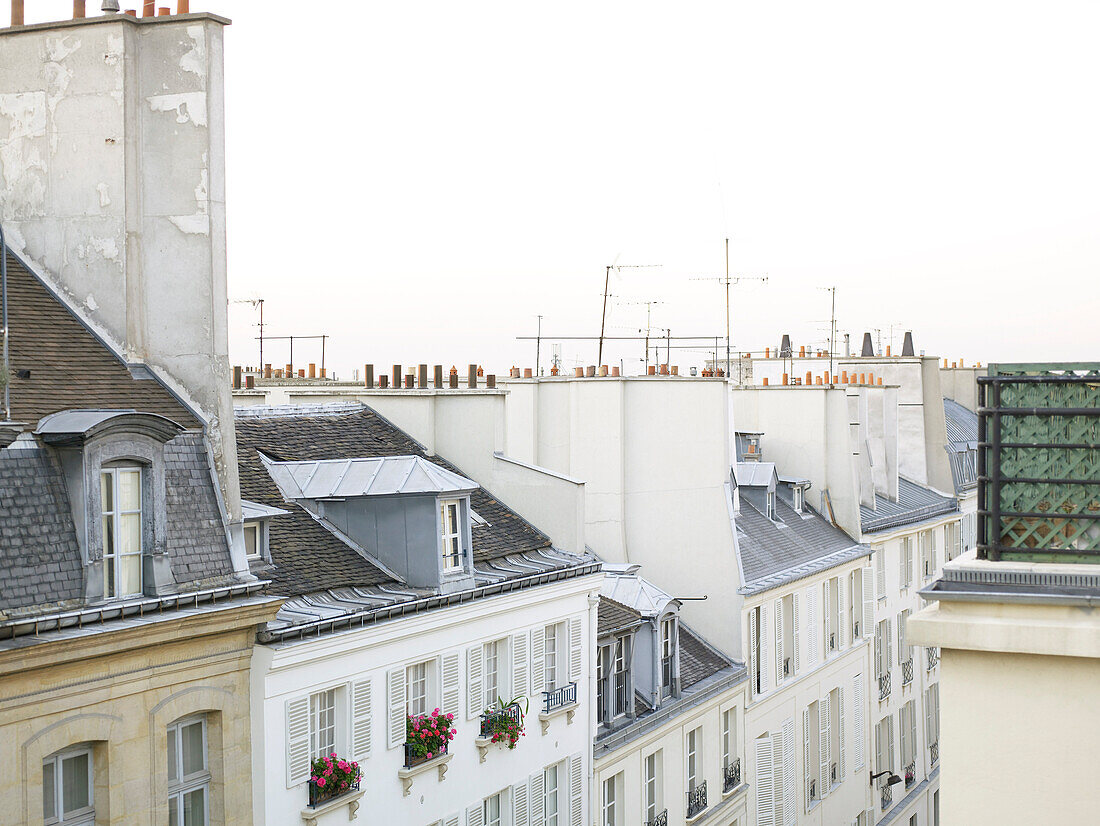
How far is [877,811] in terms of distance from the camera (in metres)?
41.3

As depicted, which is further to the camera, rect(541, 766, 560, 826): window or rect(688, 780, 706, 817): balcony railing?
rect(688, 780, 706, 817): balcony railing

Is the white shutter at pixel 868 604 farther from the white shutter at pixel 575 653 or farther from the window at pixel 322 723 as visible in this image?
the window at pixel 322 723

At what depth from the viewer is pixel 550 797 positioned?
23.4 meters

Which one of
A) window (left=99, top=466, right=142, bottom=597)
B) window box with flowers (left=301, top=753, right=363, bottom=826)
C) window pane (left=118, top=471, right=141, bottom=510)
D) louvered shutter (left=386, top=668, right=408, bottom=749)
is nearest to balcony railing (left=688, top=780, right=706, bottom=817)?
louvered shutter (left=386, top=668, right=408, bottom=749)

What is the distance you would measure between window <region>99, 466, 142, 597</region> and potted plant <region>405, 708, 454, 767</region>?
574 cm

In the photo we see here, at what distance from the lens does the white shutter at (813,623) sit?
35.0m

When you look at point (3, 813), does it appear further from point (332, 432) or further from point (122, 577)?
point (332, 432)

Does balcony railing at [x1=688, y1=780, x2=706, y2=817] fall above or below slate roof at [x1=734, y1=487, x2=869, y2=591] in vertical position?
below

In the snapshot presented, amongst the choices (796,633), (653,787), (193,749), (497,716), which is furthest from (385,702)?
(796,633)

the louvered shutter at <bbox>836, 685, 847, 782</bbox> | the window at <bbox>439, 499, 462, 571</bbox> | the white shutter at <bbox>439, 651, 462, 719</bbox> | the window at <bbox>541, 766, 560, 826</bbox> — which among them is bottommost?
the louvered shutter at <bbox>836, 685, 847, 782</bbox>

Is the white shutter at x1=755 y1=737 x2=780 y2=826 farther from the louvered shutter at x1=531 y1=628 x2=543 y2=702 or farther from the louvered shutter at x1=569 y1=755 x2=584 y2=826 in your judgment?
the louvered shutter at x1=531 y1=628 x2=543 y2=702

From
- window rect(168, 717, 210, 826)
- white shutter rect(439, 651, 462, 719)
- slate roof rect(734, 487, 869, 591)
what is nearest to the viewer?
window rect(168, 717, 210, 826)

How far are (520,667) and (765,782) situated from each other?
11.8 meters

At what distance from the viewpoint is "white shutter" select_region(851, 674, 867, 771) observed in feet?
128
